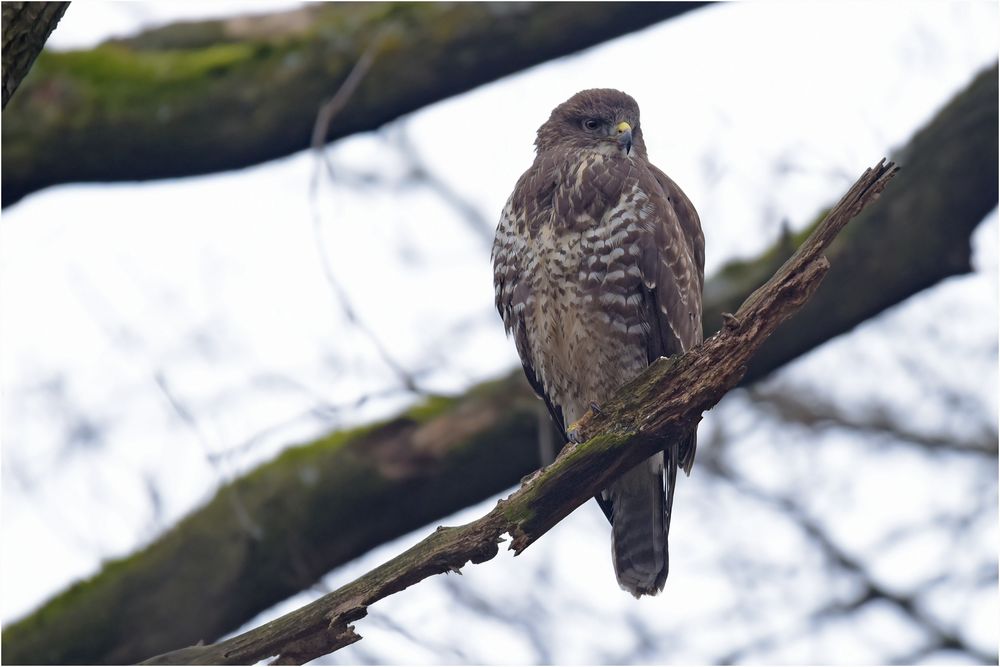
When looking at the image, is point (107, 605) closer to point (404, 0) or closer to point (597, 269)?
point (597, 269)

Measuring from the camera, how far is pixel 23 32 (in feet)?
10.9

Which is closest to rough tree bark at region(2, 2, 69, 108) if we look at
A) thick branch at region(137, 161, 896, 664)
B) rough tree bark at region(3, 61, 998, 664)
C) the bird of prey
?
thick branch at region(137, 161, 896, 664)

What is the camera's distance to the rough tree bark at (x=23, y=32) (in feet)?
10.8

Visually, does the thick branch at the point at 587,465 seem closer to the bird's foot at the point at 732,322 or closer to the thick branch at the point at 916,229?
the bird's foot at the point at 732,322

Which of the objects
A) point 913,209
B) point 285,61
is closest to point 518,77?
point 285,61

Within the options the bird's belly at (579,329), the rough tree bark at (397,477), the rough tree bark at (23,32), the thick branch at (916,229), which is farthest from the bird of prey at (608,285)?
the rough tree bark at (23,32)

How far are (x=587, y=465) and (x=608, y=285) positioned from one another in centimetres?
120

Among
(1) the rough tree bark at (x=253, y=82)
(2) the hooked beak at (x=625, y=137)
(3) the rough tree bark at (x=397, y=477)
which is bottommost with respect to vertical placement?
(3) the rough tree bark at (x=397, y=477)

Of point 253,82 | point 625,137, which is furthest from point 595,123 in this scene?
point 253,82

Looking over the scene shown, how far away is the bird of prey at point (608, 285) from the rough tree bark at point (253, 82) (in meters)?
0.96

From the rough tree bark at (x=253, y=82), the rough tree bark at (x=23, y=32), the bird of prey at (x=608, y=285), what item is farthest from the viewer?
the rough tree bark at (x=253, y=82)

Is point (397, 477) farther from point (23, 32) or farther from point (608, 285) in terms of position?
point (23, 32)

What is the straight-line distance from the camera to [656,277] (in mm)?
4582

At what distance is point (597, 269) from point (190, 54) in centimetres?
281
